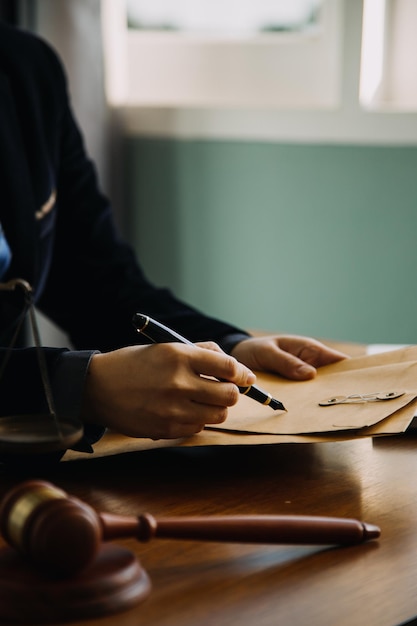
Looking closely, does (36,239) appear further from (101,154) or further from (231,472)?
(101,154)

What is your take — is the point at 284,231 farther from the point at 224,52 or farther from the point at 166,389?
the point at 166,389

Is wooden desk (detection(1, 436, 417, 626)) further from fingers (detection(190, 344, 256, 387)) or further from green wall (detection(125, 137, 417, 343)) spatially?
green wall (detection(125, 137, 417, 343))

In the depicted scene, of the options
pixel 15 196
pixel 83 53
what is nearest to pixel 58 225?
pixel 15 196

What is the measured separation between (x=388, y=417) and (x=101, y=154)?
88.9 inches

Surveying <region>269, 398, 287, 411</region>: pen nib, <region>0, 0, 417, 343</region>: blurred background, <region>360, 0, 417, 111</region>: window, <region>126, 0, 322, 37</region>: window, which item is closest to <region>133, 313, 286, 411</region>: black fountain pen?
<region>269, 398, 287, 411</region>: pen nib

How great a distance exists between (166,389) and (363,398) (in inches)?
9.2

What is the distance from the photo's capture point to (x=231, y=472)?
1046 mm

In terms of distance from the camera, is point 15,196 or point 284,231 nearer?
point 15,196

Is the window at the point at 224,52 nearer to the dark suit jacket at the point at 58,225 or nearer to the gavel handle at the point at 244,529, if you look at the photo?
the dark suit jacket at the point at 58,225

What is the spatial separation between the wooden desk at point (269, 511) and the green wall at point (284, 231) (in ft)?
5.17

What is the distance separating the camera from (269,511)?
93 cm

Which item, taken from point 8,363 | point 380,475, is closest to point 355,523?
point 380,475

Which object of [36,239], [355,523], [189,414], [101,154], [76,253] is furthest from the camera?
[101,154]

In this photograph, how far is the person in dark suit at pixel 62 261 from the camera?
1.24 m
